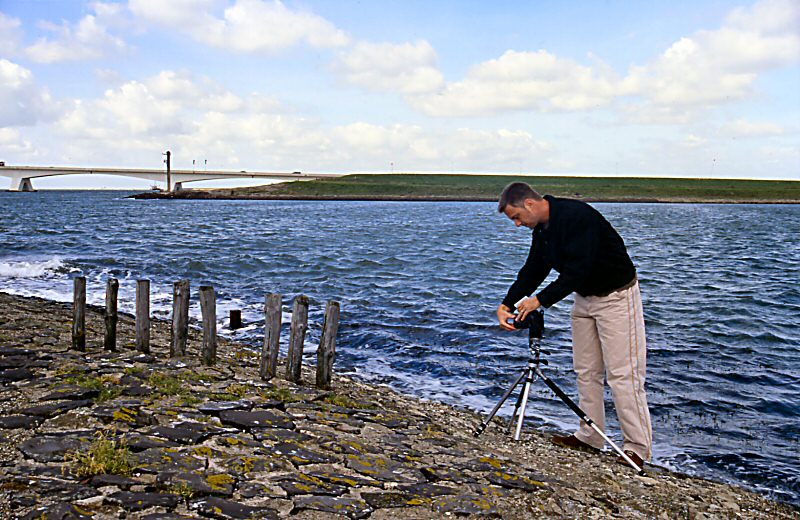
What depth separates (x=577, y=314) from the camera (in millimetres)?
6793

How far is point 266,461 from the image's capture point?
5758 mm

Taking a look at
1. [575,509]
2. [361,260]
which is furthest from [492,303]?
[575,509]

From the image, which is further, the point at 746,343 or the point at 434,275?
the point at 434,275

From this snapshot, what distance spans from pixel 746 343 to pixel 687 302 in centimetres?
531

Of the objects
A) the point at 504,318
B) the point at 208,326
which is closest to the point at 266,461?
the point at 504,318

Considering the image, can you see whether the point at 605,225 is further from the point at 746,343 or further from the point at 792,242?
the point at 792,242

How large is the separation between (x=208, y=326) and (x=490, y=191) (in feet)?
515

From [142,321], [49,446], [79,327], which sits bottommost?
[49,446]

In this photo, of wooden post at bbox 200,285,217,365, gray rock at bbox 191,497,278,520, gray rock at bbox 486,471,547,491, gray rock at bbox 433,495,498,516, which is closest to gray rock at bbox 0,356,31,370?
wooden post at bbox 200,285,217,365

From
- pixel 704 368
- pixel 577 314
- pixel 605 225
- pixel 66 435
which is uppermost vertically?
pixel 605 225

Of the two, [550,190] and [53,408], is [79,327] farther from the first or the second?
[550,190]

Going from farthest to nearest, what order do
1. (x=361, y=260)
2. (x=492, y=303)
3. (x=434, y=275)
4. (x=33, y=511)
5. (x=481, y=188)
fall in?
(x=481, y=188) → (x=361, y=260) → (x=434, y=275) → (x=492, y=303) → (x=33, y=511)

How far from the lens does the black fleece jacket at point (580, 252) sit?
20.2ft

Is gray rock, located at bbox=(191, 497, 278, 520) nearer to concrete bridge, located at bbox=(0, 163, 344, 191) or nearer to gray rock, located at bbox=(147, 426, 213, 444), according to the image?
gray rock, located at bbox=(147, 426, 213, 444)
